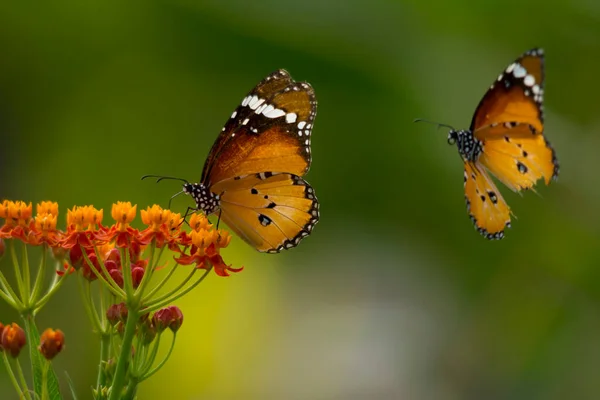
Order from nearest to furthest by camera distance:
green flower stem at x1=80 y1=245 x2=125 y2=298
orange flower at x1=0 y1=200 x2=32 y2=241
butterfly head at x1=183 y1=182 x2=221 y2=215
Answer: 1. green flower stem at x1=80 y1=245 x2=125 y2=298
2. orange flower at x1=0 y1=200 x2=32 y2=241
3. butterfly head at x1=183 y1=182 x2=221 y2=215

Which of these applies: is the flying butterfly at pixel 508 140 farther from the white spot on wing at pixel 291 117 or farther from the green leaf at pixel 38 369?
the green leaf at pixel 38 369

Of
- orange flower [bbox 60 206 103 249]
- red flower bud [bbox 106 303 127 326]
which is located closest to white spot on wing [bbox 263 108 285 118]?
orange flower [bbox 60 206 103 249]

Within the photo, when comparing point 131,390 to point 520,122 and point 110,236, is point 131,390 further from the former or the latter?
point 520,122

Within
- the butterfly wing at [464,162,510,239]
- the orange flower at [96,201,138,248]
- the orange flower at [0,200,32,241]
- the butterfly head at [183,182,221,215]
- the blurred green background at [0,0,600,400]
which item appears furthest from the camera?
the blurred green background at [0,0,600,400]

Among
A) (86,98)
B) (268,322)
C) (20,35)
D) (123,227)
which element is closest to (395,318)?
(268,322)

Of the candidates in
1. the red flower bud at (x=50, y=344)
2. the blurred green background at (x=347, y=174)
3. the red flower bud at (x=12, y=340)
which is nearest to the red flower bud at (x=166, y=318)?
the red flower bud at (x=50, y=344)

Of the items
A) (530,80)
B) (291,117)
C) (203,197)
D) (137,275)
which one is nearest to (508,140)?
(530,80)

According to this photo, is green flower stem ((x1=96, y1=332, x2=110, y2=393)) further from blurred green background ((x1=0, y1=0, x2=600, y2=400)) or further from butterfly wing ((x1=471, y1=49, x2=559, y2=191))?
blurred green background ((x1=0, y1=0, x2=600, y2=400))
